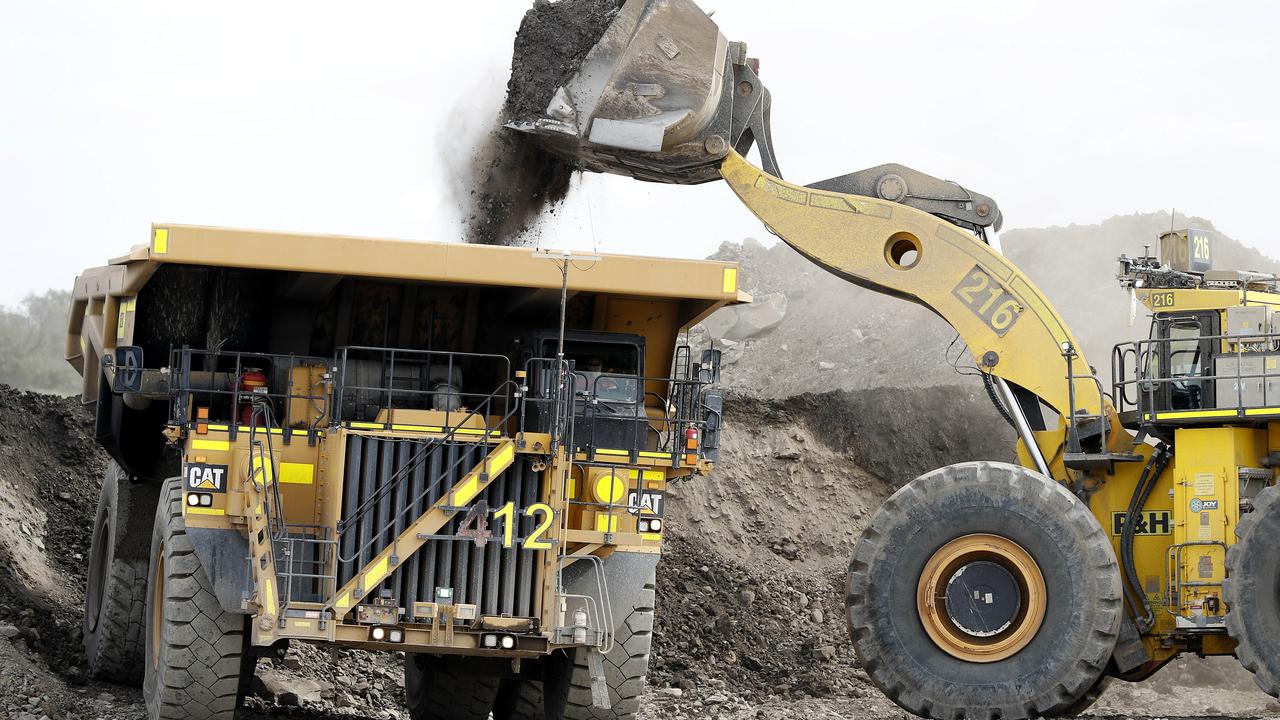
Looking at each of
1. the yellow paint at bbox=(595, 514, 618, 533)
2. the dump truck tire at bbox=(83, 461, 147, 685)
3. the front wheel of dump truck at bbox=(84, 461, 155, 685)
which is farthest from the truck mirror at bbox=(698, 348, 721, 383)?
the dump truck tire at bbox=(83, 461, 147, 685)

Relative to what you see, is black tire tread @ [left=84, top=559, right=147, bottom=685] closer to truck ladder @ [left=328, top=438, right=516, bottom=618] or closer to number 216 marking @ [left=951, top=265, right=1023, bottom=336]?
truck ladder @ [left=328, top=438, right=516, bottom=618]

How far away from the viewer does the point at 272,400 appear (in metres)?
12.0

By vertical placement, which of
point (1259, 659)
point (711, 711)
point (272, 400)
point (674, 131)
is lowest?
point (711, 711)

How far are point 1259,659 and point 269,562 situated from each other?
6.99 metres

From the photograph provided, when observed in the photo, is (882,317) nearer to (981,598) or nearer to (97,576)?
(981,598)

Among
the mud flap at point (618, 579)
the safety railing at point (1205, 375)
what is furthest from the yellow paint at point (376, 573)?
the safety railing at point (1205, 375)

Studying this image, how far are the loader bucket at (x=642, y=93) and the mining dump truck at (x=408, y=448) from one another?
2.41 meters

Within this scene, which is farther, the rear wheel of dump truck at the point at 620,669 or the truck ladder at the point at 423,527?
the rear wheel of dump truck at the point at 620,669

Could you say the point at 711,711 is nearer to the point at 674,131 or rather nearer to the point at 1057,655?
the point at 1057,655

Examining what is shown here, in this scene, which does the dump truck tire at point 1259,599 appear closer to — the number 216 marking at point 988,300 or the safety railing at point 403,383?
the number 216 marking at point 988,300

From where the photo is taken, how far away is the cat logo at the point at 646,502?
38.0 feet

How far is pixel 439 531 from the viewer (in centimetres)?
1110

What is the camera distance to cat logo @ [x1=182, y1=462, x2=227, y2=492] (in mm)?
11312

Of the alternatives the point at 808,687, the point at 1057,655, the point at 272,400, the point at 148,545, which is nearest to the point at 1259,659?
the point at 1057,655
